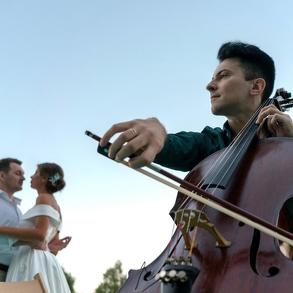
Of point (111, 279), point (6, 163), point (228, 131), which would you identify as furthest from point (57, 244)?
point (111, 279)

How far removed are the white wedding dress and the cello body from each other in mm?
1476

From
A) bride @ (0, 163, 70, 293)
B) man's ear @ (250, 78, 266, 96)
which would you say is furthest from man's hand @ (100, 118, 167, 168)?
bride @ (0, 163, 70, 293)

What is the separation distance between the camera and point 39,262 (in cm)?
278

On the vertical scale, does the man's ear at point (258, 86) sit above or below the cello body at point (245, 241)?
above

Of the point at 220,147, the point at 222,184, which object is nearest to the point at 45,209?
the point at 220,147

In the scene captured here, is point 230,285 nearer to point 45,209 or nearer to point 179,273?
point 179,273

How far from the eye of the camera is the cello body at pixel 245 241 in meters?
1.01

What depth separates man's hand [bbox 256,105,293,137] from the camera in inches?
53.5

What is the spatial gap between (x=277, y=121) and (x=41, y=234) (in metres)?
1.71

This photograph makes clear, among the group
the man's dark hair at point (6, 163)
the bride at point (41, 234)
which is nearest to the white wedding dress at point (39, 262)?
the bride at point (41, 234)

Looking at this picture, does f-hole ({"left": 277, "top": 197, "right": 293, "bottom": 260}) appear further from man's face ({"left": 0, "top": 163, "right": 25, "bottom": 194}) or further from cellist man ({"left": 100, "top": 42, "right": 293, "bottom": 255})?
man's face ({"left": 0, "top": 163, "right": 25, "bottom": 194})

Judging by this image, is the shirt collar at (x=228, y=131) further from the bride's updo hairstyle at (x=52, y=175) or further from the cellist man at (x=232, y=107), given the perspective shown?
the bride's updo hairstyle at (x=52, y=175)

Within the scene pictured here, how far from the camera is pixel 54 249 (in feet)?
10.5

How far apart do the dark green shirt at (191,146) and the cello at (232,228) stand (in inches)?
3.4
